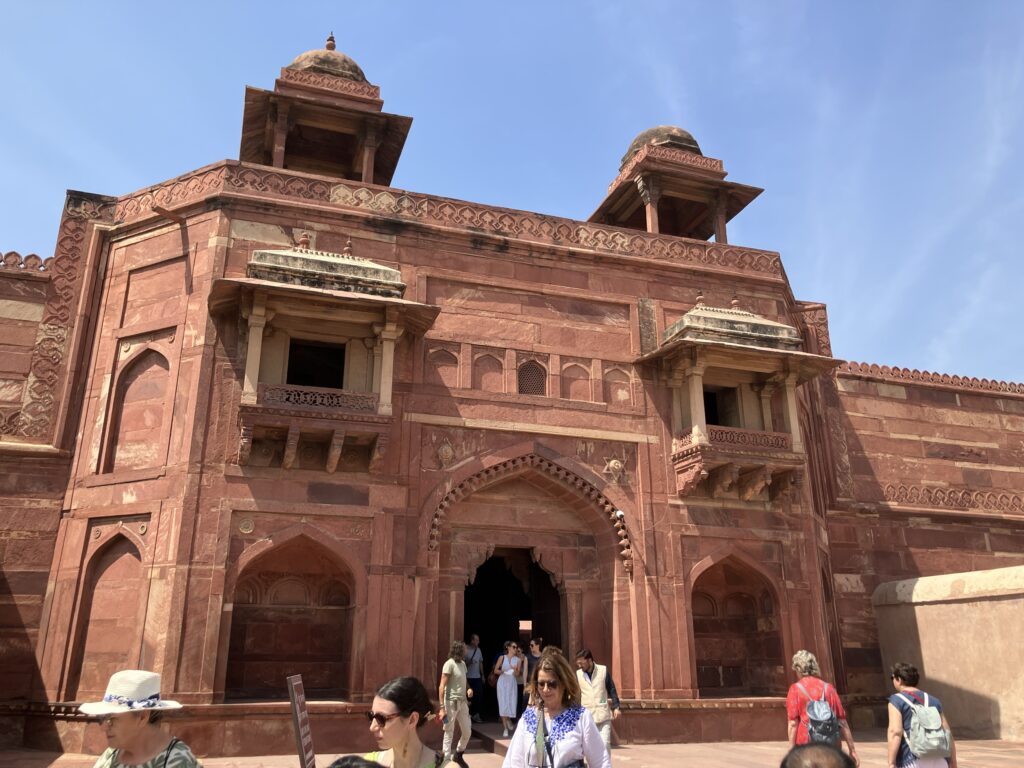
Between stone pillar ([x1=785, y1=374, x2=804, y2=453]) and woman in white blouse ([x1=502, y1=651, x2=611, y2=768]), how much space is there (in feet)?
30.6

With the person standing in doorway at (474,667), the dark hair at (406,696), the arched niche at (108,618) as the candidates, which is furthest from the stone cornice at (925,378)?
the dark hair at (406,696)

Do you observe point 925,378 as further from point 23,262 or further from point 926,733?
point 23,262

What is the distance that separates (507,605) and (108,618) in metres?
7.12

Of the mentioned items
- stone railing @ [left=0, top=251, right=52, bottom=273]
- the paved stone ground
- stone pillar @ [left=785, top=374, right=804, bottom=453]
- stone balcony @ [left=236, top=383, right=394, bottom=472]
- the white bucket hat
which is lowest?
the paved stone ground

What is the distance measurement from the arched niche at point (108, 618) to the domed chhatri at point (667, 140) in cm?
1090

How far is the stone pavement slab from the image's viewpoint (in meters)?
8.57

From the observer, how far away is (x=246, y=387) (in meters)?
10.0

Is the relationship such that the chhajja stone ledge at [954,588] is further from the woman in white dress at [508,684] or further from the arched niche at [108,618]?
the arched niche at [108,618]

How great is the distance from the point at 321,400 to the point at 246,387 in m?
0.90

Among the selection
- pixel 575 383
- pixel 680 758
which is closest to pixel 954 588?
pixel 680 758

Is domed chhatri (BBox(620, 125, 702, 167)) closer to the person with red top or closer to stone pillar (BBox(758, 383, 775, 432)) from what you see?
stone pillar (BBox(758, 383, 775, 432))

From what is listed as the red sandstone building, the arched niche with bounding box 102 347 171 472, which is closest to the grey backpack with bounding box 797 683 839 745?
the red sandstone building

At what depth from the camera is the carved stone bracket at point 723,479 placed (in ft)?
38.5

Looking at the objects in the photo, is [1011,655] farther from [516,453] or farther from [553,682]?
[553,682]
